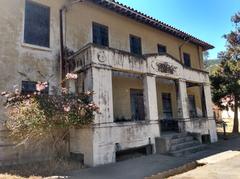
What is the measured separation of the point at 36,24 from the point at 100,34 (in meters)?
3.38

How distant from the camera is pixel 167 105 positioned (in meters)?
15.6

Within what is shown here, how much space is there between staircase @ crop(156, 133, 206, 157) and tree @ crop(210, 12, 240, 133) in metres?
7.75

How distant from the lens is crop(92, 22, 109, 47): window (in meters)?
12.0

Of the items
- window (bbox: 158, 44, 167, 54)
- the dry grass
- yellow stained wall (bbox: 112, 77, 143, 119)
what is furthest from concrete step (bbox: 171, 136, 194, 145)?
window (bbox: 158, 44, 167, 54)

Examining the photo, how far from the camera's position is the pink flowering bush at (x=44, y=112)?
7406 millimetres

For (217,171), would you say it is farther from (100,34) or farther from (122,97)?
(100,34)

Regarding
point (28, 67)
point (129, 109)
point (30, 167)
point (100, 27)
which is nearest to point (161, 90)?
point (129, 109)

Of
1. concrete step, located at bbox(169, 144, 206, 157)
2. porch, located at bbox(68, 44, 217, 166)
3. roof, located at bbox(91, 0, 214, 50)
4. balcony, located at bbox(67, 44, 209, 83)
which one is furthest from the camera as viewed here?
roof, located at bbox(91, 0, 214, 50)

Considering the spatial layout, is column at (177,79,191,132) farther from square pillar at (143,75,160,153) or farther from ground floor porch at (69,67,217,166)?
square pillar at (143,75,160,153)

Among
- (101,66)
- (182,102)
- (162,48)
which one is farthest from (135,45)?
(101,66)

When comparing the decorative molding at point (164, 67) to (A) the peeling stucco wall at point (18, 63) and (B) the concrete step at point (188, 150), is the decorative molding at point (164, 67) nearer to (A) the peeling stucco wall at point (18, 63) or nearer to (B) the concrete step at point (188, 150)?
(B) the concrete step at point (188, 150)

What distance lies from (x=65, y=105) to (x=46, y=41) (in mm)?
3905

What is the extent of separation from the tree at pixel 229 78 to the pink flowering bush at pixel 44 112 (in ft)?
42.4

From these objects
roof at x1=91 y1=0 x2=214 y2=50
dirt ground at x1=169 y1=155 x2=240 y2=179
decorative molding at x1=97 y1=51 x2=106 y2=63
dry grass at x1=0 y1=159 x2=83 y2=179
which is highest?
roof at x1=91 y1=0 x2=214 y2=50
